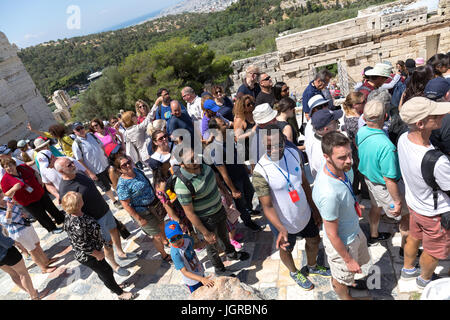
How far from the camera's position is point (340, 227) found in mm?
2271

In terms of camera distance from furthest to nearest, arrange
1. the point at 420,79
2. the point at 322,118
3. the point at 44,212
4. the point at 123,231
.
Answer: the point at 44,212 < the point at 123,231 < the point at 420,79 < the point at 322,118

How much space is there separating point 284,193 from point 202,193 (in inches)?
36.1

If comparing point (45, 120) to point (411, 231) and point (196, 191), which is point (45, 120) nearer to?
point (196, 191)

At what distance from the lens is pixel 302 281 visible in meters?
2.93

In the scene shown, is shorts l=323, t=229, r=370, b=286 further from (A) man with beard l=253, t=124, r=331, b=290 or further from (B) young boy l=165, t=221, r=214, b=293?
(B) young boy l=165, t=221, r=214, b=293

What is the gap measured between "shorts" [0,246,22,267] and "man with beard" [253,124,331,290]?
11.0 ft

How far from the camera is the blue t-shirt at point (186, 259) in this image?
8.96 ft

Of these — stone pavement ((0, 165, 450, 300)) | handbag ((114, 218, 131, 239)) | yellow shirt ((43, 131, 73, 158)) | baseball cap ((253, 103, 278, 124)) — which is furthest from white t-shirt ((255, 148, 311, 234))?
yellow shirt ((43, 131, 73, 158))

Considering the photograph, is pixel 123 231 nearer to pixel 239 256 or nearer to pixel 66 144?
pixel 239 256

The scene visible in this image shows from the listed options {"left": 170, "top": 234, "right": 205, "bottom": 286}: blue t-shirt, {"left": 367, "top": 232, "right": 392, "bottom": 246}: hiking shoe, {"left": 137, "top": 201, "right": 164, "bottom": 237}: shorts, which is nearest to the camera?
{"left": 170, "top": 234, "right": 205, "bottom": 286}: blue t-shirt

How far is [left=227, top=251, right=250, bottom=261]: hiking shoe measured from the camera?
11.7 feet

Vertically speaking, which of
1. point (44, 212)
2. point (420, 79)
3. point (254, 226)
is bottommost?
point (44, 212)

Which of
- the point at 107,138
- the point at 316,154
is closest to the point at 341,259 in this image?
the point at 316,154

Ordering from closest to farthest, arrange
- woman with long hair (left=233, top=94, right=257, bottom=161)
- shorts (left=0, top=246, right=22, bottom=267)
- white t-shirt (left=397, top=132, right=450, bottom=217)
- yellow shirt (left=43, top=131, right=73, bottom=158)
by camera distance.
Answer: white t-shirt (left=397, top=132, right=450, bottom=217)
shorts (left=0, top=246, right=22, bottom=267)
woman with long hair (left=233, top=94, right=257, bottom=161)
yellow shirt (left=43, top=131, right=73, bottom=158)
